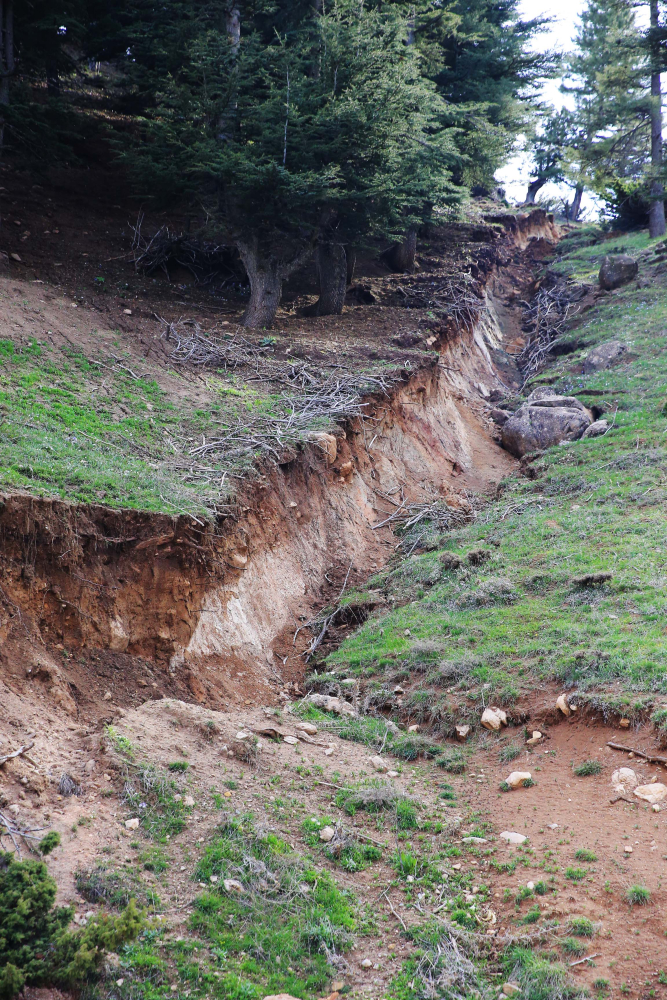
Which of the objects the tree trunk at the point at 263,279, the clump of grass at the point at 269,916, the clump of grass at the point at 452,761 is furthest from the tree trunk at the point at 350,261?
the clump of grass at the point at 269,916

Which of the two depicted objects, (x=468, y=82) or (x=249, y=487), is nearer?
(x=249, y=487)

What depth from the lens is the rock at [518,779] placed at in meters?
6.24

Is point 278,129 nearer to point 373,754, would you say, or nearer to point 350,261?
point 350,261

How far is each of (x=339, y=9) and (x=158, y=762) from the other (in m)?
14.5

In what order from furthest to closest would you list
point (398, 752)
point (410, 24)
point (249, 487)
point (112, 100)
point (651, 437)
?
point (112, 100) → point (410, 24) → point (651, 437) → point (249, 487) → point (398, 752)

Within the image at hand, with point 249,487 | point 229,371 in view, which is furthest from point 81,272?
point 249,487

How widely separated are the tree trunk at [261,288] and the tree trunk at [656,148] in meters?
13.7

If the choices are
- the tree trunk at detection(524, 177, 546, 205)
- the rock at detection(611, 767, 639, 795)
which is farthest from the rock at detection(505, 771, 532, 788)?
the tree trunk at detection(524, 177, 546, 205)

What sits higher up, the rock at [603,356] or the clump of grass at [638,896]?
the rock at [603,356]

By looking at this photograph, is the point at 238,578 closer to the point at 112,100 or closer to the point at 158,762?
the point at 158,762

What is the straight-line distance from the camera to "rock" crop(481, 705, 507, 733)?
23.1ft

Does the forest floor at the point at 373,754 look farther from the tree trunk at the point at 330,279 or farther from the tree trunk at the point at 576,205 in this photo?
the tree trunk at the point at 576,205

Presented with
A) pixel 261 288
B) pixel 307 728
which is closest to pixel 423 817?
pixel 307 728

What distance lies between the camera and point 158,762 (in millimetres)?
5785
